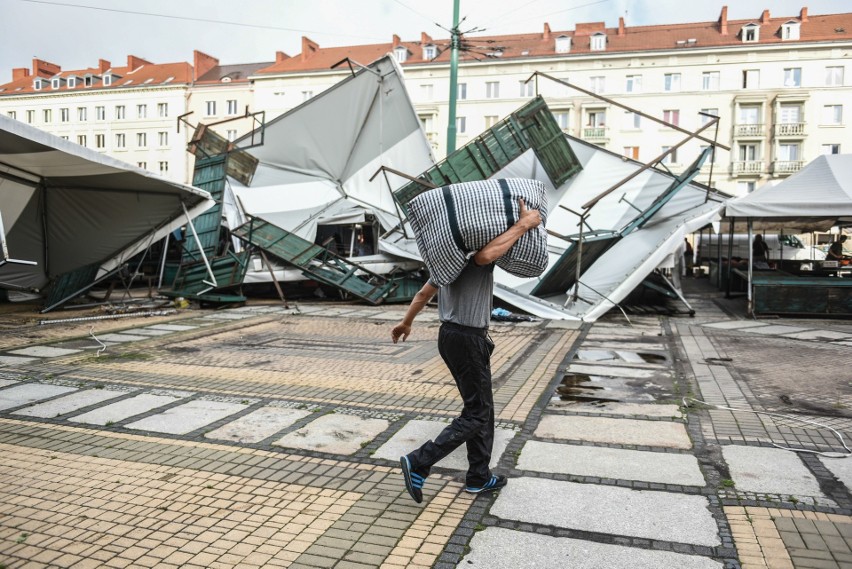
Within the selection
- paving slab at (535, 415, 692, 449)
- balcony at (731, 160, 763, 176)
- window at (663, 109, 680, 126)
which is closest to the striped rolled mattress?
paving slab at (535, 415, 692, 449)

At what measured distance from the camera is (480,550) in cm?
322

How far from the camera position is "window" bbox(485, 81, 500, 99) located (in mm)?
49000

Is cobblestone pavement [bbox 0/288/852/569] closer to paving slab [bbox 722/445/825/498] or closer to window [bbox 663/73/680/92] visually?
paving slab [bbox 722/445/825/498]

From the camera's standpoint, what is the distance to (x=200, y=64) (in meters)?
60.0

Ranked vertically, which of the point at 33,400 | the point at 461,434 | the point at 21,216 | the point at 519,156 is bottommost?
the point at 33,400

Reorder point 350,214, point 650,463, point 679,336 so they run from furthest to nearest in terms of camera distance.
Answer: point 350,214 < point 679,336 < point 650,463

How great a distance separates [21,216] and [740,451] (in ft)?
44.6

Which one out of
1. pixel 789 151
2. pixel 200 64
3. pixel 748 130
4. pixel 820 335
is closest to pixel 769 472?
pixel 820 335

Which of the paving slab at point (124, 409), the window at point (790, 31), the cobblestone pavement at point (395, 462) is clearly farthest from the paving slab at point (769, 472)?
the window at point (790, 31)

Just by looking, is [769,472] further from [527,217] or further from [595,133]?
[595,133]

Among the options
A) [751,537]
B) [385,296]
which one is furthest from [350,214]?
[751,537]

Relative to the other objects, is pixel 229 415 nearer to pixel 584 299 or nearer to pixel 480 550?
pixel 480 550

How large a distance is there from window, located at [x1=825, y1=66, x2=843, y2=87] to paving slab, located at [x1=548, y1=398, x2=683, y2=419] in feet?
156

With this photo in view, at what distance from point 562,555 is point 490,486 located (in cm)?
82
